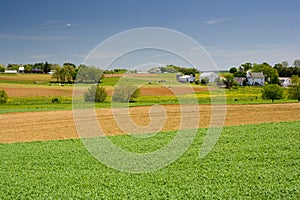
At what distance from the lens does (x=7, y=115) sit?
34.7 meters

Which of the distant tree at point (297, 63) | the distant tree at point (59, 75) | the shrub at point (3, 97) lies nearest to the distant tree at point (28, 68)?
the distant tree at point (59, 75)

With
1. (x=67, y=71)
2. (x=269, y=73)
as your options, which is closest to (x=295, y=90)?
(x=67, y=71)

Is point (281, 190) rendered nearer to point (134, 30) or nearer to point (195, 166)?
point (195, 166)

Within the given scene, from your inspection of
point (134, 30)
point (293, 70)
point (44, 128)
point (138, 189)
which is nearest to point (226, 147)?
point (138, 189)

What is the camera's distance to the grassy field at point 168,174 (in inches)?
409

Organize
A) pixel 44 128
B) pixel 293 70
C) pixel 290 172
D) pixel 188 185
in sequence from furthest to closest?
1. pixel 293 70
2. pixel 44 128
3. pixel 290 172
4. pixel 188 185

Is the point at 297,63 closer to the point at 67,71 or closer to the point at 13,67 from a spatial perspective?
the point at 67,71

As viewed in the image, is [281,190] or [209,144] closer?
[281,190]

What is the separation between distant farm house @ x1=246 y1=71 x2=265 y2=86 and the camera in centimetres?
8681

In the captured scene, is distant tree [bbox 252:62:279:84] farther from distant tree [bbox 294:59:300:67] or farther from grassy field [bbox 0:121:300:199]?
grassy field [bbox 0:121:300:199]

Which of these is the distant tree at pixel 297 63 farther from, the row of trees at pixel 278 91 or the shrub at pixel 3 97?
the shrub at pixel 3 97

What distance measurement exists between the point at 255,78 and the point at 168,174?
82.0 metres

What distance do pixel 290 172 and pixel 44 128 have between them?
19609 mm

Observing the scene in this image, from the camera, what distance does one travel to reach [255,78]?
292 feet
